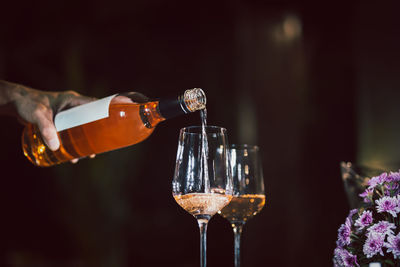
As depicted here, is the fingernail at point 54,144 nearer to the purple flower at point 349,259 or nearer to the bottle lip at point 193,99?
the bottle lip at point 193,99

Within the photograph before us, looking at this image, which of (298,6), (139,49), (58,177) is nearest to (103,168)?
(58,177)

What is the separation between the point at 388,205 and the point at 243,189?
0.37m

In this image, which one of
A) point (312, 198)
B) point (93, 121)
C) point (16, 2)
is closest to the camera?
point (93, 121)

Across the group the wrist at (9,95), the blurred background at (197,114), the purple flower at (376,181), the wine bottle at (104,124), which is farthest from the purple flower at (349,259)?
the blurred background at (197,114)

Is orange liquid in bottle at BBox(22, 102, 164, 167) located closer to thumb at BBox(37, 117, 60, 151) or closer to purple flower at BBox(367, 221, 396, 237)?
thumb at BBox(37, 117, 60, 151)

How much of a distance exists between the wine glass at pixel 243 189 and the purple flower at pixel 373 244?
34 centimetres

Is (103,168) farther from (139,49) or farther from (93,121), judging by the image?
(93,121)

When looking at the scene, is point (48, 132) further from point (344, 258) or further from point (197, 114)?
point (197, 114)

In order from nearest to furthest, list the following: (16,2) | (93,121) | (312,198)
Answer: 1. (93,121)
2. (312,198)
3. (16,2)

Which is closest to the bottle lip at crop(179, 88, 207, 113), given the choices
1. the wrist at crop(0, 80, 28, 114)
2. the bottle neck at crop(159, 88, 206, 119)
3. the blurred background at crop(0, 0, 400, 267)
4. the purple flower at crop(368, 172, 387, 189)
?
the bottle neck at crop(159, 88, 206, 119)

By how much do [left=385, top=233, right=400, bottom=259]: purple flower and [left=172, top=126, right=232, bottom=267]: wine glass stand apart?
29cm

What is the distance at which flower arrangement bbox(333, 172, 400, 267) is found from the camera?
0.65m

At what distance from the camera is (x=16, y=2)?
3.29m

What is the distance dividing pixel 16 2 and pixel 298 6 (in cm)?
216
